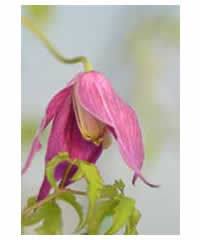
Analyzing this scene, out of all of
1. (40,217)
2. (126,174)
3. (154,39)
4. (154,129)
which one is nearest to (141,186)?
(126,174)

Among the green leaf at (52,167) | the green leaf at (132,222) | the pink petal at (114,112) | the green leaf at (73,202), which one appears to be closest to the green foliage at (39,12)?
the pink petal at (114,112)

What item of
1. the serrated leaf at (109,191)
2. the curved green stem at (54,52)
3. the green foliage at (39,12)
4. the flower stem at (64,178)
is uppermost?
the green foliage at (39,12)

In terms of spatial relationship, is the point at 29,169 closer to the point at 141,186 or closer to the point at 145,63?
the point at 141,186

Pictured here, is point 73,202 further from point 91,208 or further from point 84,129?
point 84,129

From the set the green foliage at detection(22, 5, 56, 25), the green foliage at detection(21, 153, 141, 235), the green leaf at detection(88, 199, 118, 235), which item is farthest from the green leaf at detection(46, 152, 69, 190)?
the green foliage at detection(22, 5, 56, 25)

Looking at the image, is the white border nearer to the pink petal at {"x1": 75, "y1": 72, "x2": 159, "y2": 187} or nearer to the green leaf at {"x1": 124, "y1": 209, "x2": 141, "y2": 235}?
the green leaf at {"x1": 124, "y1": 209, "x2": 141, "y2": 235}
